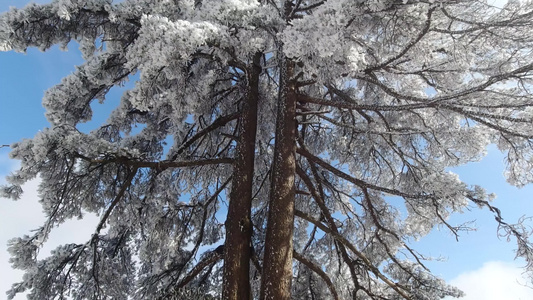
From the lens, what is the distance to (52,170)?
6.64m

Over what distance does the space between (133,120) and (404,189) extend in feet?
22.1

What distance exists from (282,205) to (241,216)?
2.49ft

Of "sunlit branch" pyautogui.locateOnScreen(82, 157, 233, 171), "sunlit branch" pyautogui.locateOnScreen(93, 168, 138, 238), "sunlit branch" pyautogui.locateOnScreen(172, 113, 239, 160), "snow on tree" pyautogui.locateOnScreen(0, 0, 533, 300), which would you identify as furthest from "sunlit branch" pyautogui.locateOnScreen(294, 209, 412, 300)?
"sunlit branch" pyautogui.locateOnScreen(93, 168, 138, 238)

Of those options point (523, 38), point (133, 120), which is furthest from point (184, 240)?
point (523, 38)

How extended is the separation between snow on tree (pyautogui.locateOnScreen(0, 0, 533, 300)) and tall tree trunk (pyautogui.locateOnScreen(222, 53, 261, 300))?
0.03 meters

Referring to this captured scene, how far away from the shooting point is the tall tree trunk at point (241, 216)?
6.50 m

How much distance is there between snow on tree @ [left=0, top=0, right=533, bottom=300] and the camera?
5.83m

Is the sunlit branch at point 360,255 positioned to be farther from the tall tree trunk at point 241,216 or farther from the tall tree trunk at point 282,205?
the tall tree trunk at point 241,216

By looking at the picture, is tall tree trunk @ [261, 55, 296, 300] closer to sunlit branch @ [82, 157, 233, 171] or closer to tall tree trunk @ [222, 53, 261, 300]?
tall tree trunk @ [222, 53, 261, 300]

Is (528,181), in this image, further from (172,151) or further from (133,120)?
(133,120)

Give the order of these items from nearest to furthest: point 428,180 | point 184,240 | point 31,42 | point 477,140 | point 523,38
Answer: point 523,38, point 428,180, point 31,42, point 477,140, point 184,240

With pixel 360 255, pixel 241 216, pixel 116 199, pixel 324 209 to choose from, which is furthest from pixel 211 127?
pixel 360 255

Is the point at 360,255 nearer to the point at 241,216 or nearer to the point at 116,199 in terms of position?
the point at 241,216

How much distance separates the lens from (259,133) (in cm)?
1010
